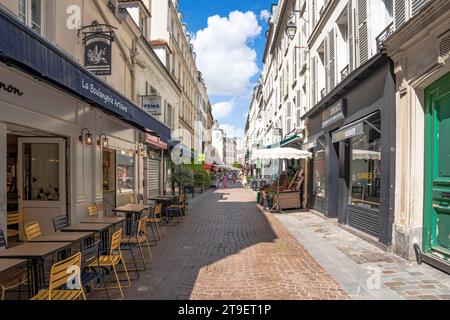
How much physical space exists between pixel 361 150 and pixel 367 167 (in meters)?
0.74

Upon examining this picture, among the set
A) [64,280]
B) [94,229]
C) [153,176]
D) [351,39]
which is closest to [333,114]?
[351,39]

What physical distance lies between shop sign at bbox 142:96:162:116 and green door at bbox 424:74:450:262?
31.5 feet

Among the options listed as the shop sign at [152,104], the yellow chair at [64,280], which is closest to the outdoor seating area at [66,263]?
the yellow chair at [64,280]

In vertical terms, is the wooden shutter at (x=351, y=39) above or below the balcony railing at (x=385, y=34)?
above

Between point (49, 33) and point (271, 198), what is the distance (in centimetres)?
1060

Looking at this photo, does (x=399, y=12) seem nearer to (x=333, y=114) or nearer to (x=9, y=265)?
(x=333, y=114)

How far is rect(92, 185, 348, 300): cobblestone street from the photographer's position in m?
5.09

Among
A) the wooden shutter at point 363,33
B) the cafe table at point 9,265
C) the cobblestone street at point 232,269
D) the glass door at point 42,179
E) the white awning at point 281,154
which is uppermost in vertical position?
the wooden shutter at point 363,33

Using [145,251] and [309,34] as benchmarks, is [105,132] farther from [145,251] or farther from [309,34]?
[309,34]

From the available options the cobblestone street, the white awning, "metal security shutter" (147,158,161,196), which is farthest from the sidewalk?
Answer: "metal security shutter" (147,158,161,196)

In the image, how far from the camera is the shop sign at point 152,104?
13.8m

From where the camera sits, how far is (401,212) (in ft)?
22.6

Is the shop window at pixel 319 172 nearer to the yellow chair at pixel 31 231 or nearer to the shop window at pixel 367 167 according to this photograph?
the shop window at pixel 367 167
